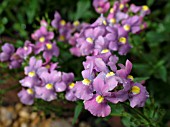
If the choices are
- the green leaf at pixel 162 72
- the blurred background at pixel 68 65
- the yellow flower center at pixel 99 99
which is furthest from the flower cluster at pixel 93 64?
the green leaf at pixel 162 72

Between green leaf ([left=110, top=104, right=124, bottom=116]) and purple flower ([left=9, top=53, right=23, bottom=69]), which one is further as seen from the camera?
purple flower ([left=9, top=53, right=23, bottom=69])

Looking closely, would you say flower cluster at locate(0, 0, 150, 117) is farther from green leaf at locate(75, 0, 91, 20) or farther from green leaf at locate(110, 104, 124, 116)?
green leaf at locate(75, 0, 91, 20)

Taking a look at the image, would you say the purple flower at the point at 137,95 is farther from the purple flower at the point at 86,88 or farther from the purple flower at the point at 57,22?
the purple flower at the point at 57,22

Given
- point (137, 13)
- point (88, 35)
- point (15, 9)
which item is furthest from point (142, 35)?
point (15, 9)

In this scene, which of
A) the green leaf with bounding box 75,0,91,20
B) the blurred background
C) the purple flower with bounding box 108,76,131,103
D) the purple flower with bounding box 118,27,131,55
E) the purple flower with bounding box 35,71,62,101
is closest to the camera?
the purple flower with bounding box 108,76,131,103

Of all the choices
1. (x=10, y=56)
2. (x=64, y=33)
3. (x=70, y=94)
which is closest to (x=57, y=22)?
(x=64, y=33)

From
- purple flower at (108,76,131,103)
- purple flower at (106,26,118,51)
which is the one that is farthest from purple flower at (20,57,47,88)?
purple flower at (108,76,131,103)

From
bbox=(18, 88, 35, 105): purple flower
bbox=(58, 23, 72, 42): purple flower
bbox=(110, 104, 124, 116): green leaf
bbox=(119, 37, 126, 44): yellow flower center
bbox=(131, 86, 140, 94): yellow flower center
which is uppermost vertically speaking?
bbox=(131, 86, 140, 94): yellow flower center
